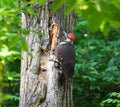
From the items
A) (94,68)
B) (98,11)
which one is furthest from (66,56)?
(94,68)

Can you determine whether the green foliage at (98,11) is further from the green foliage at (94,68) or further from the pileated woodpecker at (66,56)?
the green foliage at (94,68)

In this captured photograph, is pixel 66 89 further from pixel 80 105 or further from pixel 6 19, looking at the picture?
pixel 80 105

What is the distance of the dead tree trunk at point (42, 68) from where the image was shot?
14.8 ft

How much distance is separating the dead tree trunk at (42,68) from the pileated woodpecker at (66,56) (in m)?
0.08

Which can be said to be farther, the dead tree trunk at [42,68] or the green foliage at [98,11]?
the dead tree trunk at [42,68]

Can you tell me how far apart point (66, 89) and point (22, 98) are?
564 mm

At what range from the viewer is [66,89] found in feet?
15.3

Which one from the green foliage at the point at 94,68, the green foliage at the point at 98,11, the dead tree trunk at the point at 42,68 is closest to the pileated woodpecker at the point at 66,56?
the dead tree trunk at the point at 42,68

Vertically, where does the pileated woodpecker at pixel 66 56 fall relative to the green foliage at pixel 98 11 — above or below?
above

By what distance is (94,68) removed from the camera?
832 centimetres

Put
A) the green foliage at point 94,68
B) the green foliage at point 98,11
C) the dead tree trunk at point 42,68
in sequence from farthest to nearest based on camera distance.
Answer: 1. the green foliage at point 94,68
2. the dead tree trunk at point 42,68
3. the green foliage at point 98,11

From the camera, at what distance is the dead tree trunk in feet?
14.8

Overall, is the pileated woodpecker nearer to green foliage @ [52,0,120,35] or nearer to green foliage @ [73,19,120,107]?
green foliage @ [52,0,120,35]

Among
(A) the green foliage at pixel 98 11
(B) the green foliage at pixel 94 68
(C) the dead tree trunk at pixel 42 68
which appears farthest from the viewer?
(B) the green foliage at pixel 94 68
